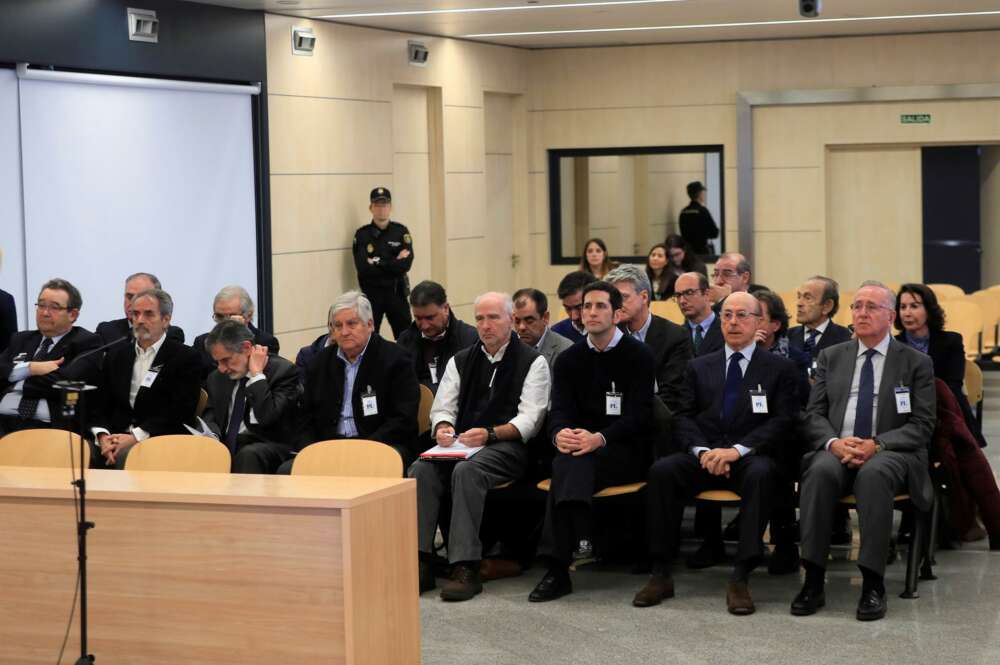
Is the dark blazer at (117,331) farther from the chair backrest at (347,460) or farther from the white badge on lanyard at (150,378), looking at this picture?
the chair backrest at (347,460)

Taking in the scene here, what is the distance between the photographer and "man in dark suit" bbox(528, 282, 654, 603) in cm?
578

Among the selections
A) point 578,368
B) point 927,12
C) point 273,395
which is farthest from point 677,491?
point 927,12

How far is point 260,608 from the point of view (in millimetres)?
4281

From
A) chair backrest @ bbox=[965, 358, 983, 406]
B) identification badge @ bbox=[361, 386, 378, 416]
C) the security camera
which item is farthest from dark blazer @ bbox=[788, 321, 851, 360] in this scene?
the security camera

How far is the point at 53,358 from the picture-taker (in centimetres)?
684

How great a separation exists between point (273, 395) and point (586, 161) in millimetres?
9007

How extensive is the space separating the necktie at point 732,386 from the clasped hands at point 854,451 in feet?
1.49

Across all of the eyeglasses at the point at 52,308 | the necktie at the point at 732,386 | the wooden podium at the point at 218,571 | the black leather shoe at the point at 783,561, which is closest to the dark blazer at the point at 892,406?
the necktie at the point at 732,386

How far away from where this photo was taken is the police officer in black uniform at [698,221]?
47.4 feet

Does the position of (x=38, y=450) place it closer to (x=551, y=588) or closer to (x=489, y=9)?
(x=551, y=588)

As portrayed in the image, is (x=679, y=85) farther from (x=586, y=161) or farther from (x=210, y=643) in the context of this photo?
(x=210, y=643)

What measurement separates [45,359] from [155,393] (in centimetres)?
75

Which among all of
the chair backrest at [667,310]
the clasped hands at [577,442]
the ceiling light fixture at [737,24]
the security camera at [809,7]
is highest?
the ceiling light fixture at [737,24]

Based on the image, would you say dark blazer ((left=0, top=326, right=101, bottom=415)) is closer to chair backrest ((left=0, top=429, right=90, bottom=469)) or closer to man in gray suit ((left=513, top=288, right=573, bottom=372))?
chair backrest ((left=0, top=429, right=90, bottom=469))
